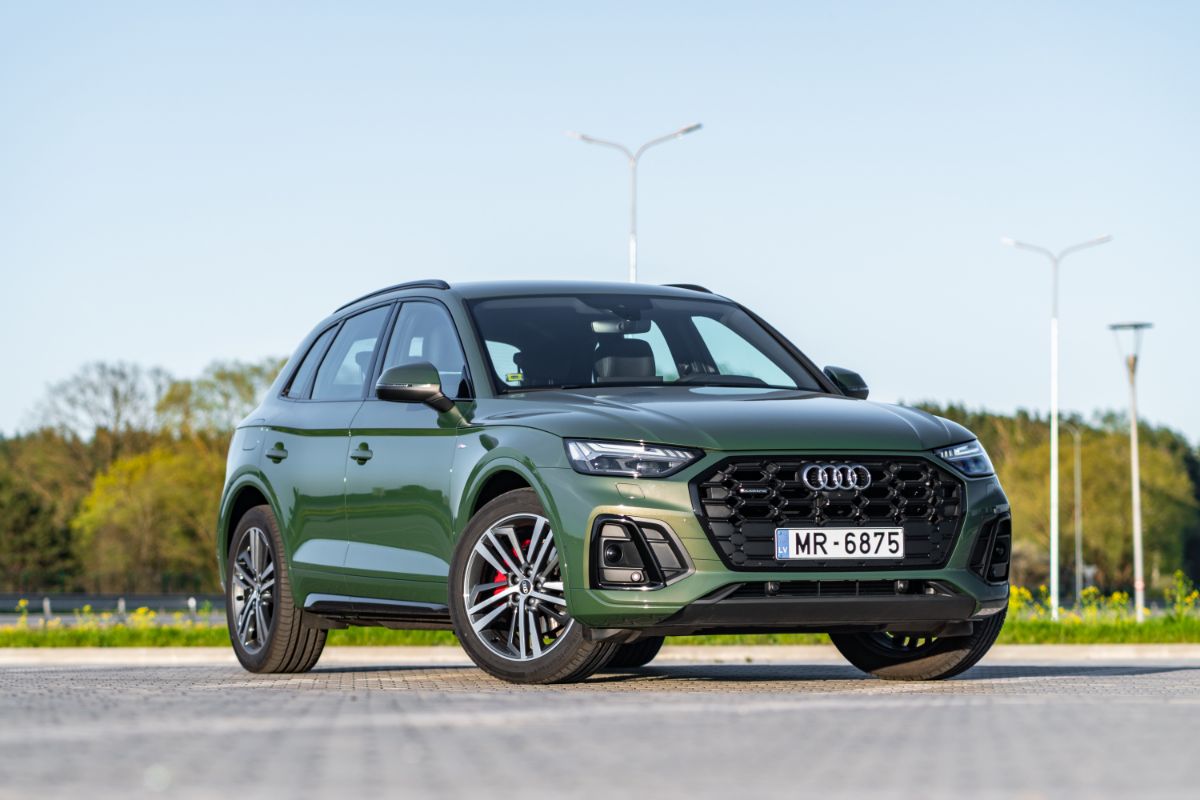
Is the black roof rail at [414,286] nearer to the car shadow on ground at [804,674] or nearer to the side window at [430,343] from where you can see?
the side window at [430,343]

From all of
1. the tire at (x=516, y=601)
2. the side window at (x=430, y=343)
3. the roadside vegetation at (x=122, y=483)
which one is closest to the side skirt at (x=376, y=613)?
the tire at (x=516, y=601)

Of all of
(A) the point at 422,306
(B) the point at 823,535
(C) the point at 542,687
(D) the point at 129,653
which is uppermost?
(A) the point at 422,306

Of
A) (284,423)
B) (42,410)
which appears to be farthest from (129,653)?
(42,410)

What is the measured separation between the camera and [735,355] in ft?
31.2

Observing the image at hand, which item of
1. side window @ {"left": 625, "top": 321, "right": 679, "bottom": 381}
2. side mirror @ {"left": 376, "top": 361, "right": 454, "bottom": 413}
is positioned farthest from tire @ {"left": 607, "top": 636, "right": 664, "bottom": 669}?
side mirror @ {"left": 376, "top": 361, "right": 454, "bottom": 413}

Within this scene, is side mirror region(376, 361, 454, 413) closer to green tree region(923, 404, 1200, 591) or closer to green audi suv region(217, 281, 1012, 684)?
green audi suv region(217, 281, 1012, 684)

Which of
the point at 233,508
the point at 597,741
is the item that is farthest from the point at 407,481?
the point at 597,741

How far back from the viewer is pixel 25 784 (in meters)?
4.34

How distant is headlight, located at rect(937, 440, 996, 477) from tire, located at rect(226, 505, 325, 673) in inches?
139

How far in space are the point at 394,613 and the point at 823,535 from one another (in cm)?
224

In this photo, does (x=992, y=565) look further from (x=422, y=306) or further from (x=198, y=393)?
(x=198, y=393)

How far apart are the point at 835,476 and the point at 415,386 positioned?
1.98 m

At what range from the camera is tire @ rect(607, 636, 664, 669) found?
9.77 metres

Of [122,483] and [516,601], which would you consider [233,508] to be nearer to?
[516,601]
